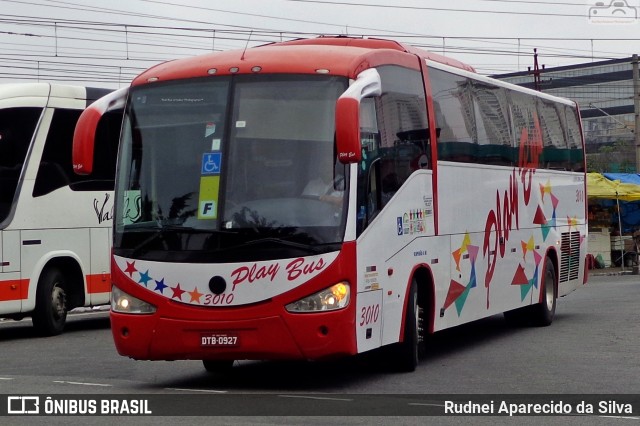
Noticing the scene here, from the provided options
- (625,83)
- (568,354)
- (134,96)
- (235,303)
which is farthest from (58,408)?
(625,83)

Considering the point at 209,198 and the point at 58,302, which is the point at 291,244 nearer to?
the point at 209,198

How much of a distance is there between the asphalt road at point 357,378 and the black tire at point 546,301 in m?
0.65

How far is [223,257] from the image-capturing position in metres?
11.4

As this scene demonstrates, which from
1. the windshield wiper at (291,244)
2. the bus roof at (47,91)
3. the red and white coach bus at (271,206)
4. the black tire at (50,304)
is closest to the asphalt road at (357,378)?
the black tire at (50,304)

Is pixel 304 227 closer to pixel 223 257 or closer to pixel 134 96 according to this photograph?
pixel 223 257

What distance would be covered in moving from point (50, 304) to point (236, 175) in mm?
8101

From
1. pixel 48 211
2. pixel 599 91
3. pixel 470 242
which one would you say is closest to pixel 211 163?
pixel 470 242

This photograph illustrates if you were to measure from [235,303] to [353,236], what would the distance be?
1.23m

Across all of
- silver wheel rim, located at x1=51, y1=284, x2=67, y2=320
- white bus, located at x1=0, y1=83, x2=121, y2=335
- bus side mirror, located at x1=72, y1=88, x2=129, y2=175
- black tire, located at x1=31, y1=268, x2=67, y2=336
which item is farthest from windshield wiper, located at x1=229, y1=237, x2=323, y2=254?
silver wheel rim, located at x1=51, y1=284, x2=67, y2=320

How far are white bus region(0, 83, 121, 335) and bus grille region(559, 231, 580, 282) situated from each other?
24.0ft

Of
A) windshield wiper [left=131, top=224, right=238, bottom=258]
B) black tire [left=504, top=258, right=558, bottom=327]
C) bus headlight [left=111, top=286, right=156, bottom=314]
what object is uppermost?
windshield wiper [left=131, top=224, right=238, bottom=258]

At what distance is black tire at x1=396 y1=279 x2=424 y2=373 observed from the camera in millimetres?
13062

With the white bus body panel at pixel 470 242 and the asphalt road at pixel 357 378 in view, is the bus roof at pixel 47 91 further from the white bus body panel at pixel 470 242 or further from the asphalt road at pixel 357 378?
the white bus body panel at pixel 470 242

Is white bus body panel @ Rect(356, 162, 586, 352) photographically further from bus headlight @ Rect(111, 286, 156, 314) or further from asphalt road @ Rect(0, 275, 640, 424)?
bus headlight @ Rect(111, 286, 156, 314)
